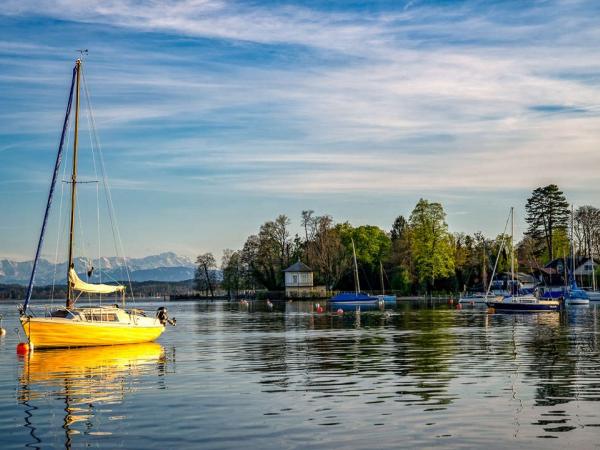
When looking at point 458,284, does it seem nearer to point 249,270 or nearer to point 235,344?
point 249,270

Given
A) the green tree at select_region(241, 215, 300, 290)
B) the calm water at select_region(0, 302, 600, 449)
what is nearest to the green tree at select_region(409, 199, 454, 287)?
the green tree at select_region(241, 215, 300, 290)

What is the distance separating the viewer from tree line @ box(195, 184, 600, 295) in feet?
483

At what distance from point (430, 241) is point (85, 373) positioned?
4353 inches

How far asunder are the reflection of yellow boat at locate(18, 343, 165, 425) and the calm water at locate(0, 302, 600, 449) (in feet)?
0.26

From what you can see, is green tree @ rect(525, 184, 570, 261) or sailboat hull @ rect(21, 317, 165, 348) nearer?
sailboat hull @ rect(21, 317, 165, 348)

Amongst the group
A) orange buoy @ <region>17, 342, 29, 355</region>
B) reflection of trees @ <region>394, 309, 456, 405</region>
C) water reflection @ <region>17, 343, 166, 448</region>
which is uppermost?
orange buoy @ <region>17, 342, 29, 355</region>

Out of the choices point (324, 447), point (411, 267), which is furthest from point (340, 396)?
point (411, 267)

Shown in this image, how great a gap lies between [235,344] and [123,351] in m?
6.68

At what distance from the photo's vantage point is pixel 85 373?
106ft

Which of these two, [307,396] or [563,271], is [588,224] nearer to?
[563,271]

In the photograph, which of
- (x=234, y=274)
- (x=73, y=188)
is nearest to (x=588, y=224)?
(x=234, y=274)

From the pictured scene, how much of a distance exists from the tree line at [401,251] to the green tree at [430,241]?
0.60 meters

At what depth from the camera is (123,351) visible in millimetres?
43250

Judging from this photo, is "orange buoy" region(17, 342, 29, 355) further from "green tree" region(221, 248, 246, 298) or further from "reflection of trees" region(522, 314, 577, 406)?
"green tree" region(221, 248, 246, 298)
